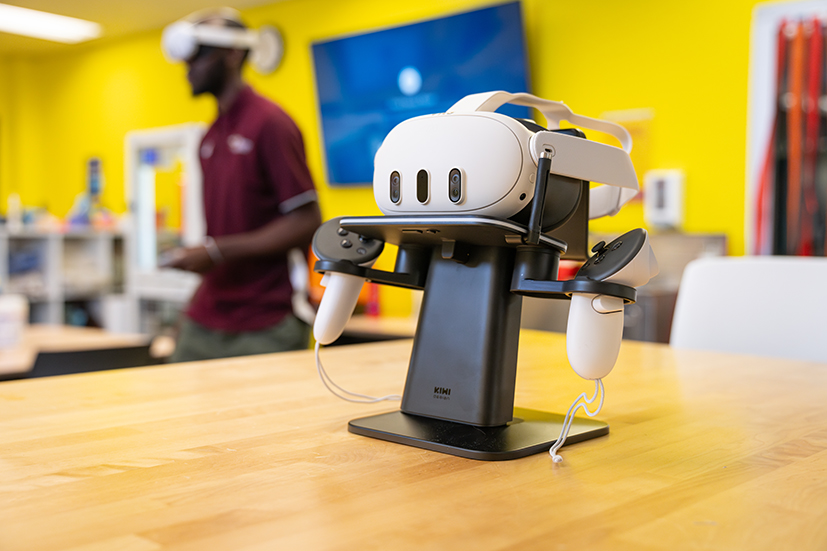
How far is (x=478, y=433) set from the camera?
0.69 m

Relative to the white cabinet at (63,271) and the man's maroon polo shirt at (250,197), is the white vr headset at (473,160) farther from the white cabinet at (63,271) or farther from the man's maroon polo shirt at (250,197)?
the white cabinet at (63,271)

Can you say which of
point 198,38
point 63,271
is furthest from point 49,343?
point 63,271

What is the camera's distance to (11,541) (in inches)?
18.0

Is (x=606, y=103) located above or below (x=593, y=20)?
below

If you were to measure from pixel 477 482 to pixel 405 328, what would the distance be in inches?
137

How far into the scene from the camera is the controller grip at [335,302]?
76 centimetres

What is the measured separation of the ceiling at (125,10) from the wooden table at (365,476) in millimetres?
4968

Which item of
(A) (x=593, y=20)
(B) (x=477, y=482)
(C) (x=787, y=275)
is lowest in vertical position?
(B) (x=477, y=482)

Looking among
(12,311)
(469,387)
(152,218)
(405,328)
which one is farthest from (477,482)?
(152,218)

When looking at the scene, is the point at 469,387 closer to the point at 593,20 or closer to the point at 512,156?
the point at 512,156

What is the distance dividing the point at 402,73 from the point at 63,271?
8.57 feet

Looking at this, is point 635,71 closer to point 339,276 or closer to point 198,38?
point 198,38

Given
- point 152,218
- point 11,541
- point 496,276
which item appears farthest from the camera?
point 152,218

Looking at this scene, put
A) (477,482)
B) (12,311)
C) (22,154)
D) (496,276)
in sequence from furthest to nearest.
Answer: (22,154) → (12,311) → (496,276) → (477,482)
